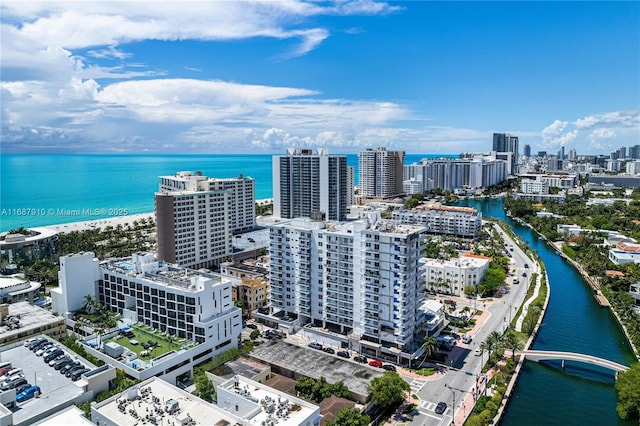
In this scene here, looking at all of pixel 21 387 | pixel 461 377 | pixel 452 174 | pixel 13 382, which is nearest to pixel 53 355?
pixel 13 382

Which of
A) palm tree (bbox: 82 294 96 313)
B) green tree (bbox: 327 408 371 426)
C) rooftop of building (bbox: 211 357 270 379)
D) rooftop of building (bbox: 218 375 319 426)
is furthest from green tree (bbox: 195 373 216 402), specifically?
palm tree (bbox: 82 294 96 313)

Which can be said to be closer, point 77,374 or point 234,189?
point 77,374

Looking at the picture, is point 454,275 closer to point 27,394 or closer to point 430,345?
point 430,345

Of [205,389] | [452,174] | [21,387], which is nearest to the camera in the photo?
[21,387]

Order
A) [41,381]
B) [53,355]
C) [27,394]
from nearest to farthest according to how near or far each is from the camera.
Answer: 1. [27,394]
2. [41,381]
3. [53,355]

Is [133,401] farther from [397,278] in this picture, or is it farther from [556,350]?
[556,350]

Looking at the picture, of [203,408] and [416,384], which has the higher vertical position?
[203,408]

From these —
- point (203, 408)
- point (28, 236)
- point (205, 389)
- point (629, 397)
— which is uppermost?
point (28, 236)

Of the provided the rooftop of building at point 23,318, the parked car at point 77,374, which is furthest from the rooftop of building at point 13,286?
the parked car at point 77,374
